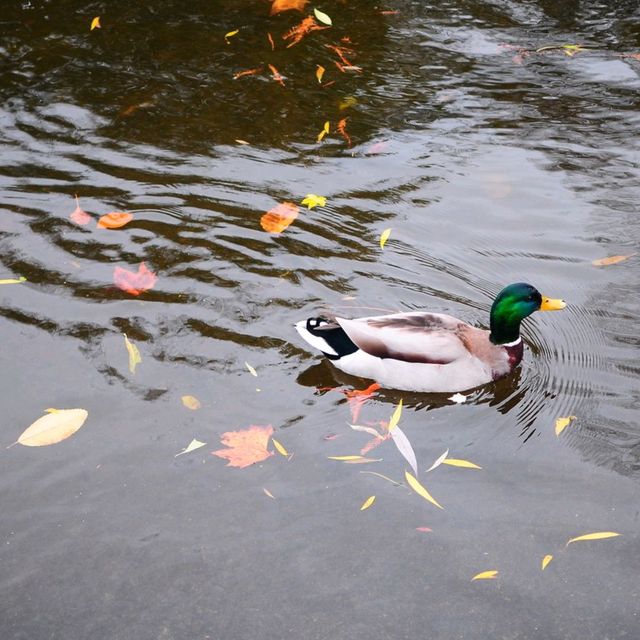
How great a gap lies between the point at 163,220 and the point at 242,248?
1.98 ft

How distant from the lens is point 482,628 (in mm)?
3475

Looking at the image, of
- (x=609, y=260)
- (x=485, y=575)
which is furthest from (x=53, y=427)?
(x=609, y=260)

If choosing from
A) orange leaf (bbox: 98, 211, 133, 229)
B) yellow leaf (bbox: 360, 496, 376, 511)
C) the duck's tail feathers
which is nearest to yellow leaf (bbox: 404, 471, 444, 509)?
yellow leaf (bbox: 360, 496, 376, 511)

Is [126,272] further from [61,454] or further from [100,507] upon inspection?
[100,507]

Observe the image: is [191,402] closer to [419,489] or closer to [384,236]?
[419,489]

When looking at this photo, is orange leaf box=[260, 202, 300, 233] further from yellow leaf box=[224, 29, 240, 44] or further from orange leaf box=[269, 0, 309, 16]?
orange leaf box=[269, 0, 309, 16]

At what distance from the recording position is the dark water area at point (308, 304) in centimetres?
364

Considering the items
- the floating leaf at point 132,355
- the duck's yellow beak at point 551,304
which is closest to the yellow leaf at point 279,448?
the floating leaf at point 132,355

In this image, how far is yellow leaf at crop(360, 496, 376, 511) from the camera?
398cm

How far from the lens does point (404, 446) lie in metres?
4.32

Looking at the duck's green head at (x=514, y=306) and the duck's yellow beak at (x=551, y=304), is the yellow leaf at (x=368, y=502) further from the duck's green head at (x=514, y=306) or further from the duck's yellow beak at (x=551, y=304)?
the duck's yellow beak at (x=551, y=304)

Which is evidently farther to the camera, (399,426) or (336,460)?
(399,426)

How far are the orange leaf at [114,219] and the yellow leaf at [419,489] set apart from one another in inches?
107

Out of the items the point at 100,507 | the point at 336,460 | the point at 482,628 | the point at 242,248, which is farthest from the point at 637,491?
the point at 242,248
